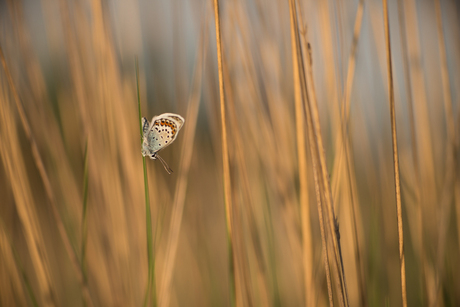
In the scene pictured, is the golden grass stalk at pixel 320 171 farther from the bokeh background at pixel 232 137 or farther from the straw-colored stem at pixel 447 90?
the straw-colored stem at pixel 447 90

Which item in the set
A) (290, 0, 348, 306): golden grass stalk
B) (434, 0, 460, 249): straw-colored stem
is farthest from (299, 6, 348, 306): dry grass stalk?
(434, 0, 460, 249): straw-colored stem

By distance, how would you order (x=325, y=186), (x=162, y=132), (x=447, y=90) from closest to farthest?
(x=325, y=186)
(x=162, y=132)
(x=447, y=90)

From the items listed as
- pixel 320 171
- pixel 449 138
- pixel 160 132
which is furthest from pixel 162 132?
pixel 449 138

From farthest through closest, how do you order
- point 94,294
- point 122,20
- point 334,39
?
point 94,294
point 122,20
point 334,39

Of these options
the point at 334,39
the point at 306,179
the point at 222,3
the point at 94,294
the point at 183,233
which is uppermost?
the point at 222,3

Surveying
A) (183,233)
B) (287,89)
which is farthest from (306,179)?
(183,233)

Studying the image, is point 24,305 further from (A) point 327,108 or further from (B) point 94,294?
(A) point 327,108

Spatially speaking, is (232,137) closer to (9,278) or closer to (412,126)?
(412,126)
